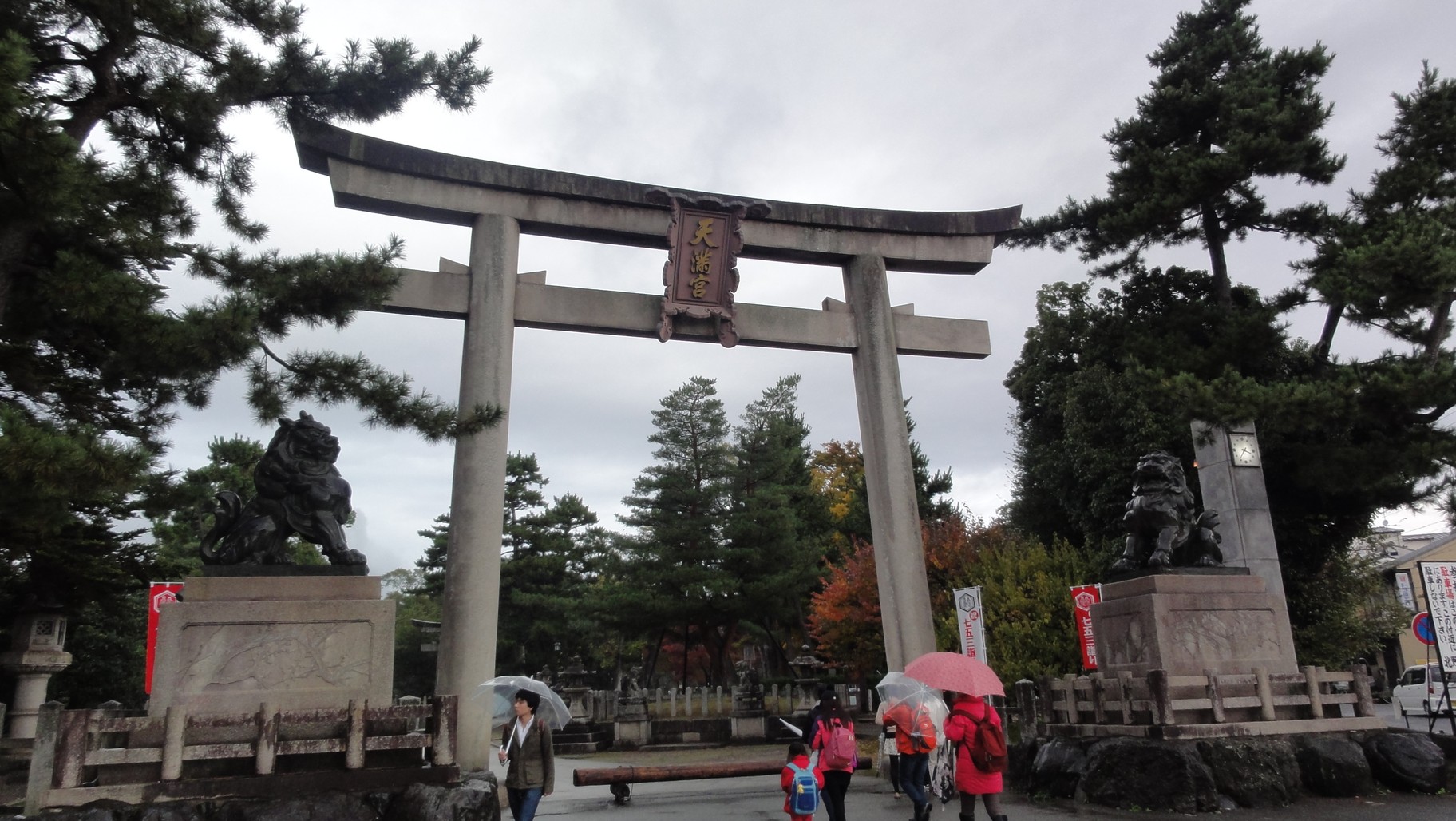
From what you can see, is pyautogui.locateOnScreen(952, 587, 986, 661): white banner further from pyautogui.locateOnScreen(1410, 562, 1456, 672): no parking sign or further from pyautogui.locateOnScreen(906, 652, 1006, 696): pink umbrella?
pyautogui.locateOnScreen(906, 652, 1006, 696): pink umbrella

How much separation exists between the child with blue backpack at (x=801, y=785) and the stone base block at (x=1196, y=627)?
13.6 feet

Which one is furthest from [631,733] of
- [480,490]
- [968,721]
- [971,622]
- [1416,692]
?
[1416,692]

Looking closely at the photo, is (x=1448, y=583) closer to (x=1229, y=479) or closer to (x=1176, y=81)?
(x=1229, y=479)

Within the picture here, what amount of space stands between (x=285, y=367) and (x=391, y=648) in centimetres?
241

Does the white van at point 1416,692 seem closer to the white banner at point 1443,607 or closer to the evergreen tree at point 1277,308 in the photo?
the evergreen tree at point 1277,308

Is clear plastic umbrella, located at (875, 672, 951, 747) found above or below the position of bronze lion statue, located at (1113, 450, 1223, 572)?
below

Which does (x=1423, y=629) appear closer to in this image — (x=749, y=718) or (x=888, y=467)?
(x=888, y=467)

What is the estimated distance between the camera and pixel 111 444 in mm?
5332

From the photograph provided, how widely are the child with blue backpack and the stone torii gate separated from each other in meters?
4.22

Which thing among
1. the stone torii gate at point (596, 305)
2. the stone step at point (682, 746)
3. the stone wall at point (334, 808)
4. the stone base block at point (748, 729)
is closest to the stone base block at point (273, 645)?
the stone wall at point (334, 808)

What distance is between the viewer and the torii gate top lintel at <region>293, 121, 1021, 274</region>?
33.4ft

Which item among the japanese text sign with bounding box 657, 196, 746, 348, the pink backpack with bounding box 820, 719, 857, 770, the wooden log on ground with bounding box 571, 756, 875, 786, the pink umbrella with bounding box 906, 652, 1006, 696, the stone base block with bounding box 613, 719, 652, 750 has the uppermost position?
the japanese text sign with bounding box 657, 196, 746, 348

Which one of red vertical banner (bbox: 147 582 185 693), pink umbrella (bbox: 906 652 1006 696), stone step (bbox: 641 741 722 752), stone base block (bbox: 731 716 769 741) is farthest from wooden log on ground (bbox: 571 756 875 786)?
stone base block (bbox: 731 716 769 741)

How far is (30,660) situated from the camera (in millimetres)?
13742
